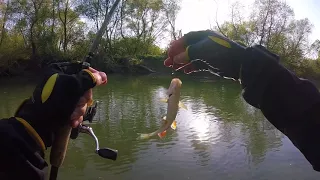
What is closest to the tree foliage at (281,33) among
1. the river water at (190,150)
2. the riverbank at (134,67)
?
the riverbank at (134,67)

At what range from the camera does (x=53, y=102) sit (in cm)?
190

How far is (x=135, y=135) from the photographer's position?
11.0 m

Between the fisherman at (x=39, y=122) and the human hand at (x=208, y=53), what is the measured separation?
589mm

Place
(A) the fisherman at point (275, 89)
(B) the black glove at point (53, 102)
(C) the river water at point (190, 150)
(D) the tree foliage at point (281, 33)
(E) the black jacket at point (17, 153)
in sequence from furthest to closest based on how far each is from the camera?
1. (D) the tree foliage at point (281, 33)
2. (C) the river water at point (190, 150)
3. (B) the black glove at point (53, 102)
4. (E) the black jacket at point (17, 153)
5. (A) the fisherman at point (275, 89)

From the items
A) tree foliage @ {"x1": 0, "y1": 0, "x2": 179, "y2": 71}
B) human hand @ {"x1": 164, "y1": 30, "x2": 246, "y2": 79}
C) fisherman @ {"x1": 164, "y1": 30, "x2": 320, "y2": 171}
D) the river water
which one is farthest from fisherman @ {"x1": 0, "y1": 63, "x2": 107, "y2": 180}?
tree foliage @ {"x1": 0, "y1": 0, "x2": 179, "y2": 71}

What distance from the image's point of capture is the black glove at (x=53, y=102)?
1906 mm

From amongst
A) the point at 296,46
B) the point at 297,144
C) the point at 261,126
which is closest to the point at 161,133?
the point at 297,144

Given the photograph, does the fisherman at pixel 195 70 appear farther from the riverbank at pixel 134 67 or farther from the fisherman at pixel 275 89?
the riverbank at pixel 134 67

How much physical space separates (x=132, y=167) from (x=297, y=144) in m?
6.90

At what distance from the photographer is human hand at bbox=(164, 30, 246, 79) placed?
5.53 feet

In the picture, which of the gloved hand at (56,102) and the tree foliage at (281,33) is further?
the tree foliage at (281,33)

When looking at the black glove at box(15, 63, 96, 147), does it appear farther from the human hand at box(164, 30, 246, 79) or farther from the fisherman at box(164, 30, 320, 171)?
the fisherman at box(164, 30, 320, 171)

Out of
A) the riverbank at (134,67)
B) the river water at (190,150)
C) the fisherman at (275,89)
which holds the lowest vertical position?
the river water at (190,150)

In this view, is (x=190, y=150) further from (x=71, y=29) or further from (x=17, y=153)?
(x=71, y=29)
